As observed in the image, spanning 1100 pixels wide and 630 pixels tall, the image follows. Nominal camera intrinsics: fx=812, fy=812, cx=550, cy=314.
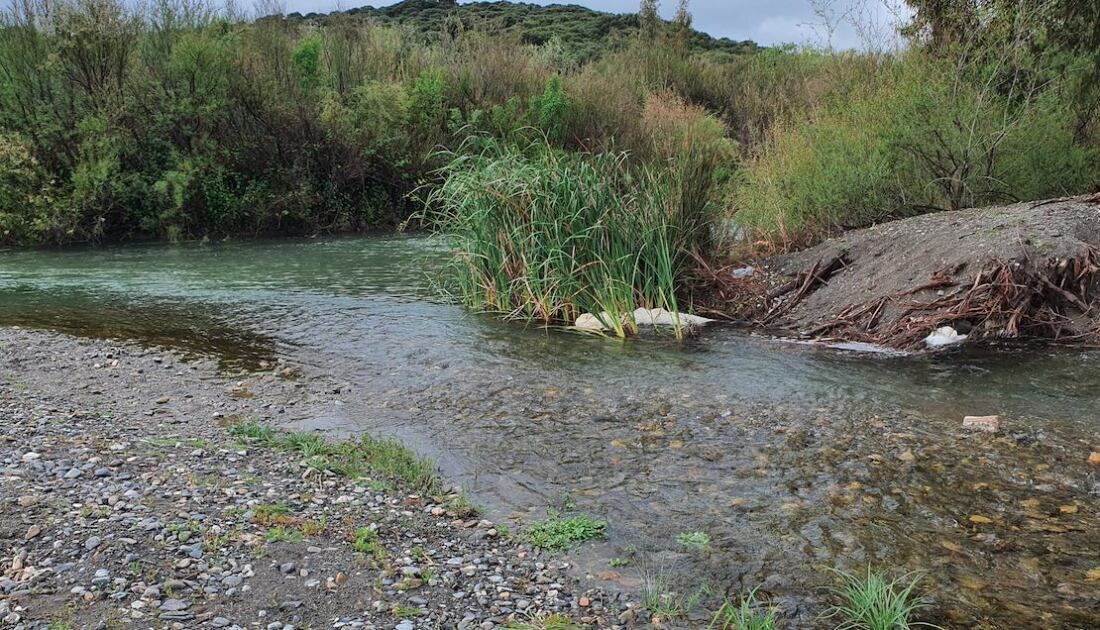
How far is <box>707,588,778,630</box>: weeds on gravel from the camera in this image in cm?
306

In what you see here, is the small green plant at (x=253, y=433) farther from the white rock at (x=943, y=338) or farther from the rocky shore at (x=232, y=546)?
the white rock at (x=943, y=338)

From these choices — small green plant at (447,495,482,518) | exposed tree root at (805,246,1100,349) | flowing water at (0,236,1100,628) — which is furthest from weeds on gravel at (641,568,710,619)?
exposed tree root at (805,246,1100,349)

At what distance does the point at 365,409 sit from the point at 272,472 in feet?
5.24

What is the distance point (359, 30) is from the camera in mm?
22922

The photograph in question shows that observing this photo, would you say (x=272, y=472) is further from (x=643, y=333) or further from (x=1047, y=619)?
(x=643, y=333)

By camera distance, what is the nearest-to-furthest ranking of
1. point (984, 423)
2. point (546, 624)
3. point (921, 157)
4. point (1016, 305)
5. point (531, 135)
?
point (546, 624) < point (984, 423) < point (1016, 305) < point (921, 157) < point (531, 135)

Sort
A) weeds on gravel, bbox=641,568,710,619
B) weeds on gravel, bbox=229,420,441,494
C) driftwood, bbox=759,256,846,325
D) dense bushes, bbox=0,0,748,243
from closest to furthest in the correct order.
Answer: weeds on gravel, bbox=641,568,710,619 < weeds on gravel, bbox=229,420,441,494 < driftwood, bbox=759,256,846,325 < dense bushes, bbox=0,0,748,243

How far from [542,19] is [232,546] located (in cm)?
5458

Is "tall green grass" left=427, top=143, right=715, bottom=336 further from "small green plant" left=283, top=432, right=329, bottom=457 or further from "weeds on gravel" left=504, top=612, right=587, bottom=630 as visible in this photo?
"weeds on gravel" left=504, top=612, right=587, bottom=630

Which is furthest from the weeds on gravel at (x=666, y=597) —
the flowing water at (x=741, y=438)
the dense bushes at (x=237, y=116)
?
the dense bushes at (x=237, y=116)

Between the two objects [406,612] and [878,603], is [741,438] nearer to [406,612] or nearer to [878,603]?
[878,603]

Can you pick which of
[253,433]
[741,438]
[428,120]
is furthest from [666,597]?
[428,120]

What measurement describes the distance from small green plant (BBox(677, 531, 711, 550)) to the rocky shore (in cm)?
62

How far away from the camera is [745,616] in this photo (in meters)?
3.17
